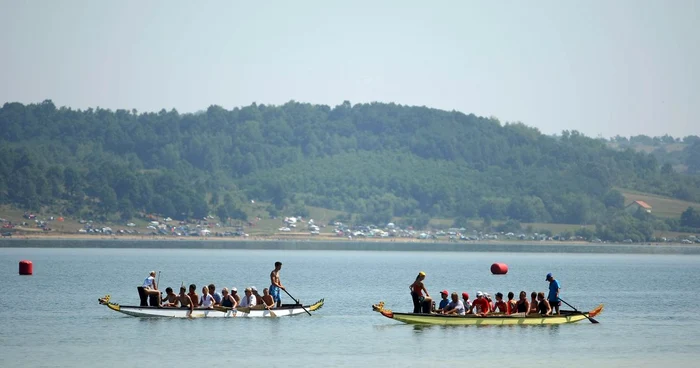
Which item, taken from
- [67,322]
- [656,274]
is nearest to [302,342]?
[67,322]

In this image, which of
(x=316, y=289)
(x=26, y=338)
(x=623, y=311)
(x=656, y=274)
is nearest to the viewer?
(x=26, y=338)

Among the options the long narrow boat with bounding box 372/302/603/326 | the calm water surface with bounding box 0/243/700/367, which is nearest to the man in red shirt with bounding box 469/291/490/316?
the long narrow boat with bounding box 372/302/603/326

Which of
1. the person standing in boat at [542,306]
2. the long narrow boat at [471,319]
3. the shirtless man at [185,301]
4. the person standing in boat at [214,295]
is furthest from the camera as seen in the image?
the person standing in boat at [214,295]

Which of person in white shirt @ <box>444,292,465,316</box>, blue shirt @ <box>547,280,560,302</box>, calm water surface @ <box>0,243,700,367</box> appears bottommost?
calm water surface @ <box>0,243,700,367</box>

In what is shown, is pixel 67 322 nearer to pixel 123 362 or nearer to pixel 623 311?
pixel 123 362

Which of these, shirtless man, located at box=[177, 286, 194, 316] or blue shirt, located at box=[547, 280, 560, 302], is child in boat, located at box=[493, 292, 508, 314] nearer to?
blue shirt, located at box=[547, 280, 560, 302]

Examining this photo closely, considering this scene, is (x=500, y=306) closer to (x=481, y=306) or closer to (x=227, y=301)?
(x=481, y=306)

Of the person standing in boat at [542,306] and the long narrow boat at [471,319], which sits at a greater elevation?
the person standing in boat at [542,306]

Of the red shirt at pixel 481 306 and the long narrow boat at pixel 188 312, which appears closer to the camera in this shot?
the red shirt at pixel 481 306

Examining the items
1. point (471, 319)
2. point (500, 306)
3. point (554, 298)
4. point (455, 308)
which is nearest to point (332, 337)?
point (455, 308)

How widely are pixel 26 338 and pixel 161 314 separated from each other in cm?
750

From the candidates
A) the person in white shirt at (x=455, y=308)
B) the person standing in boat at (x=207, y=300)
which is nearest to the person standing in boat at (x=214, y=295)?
the person standing in boat at (x=207, y=300)

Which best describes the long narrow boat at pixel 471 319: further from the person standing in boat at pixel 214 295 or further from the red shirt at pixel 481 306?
the person standing in boat at pixel 214 295

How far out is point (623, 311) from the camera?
69.1 metres
